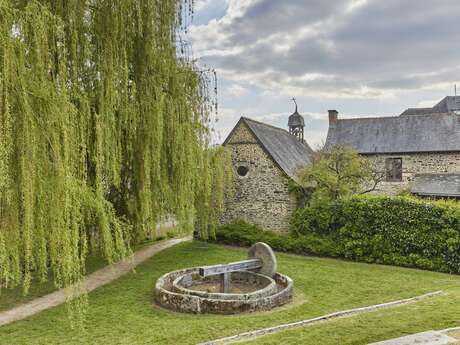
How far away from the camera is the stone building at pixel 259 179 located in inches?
656

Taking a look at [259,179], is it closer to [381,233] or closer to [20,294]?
[381,233]

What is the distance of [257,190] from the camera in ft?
56.3

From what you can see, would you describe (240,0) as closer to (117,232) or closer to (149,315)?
(117,232)

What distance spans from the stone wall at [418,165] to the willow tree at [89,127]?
1373 centimetres

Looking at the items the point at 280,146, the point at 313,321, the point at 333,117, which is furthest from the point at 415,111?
the point at 313,321

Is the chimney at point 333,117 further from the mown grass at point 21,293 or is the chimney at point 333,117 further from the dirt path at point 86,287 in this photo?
the mown grass at point 21,293

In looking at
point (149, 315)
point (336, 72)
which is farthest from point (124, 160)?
point (336, 72)

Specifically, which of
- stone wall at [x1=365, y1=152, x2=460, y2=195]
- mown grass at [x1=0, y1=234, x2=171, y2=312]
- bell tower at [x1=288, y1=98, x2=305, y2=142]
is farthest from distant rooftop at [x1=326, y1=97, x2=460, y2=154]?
mown grass at [x1=0, y1=234, x2=171, y2=312]

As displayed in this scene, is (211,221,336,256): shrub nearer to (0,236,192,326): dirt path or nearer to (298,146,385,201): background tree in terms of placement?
(298,146,385,201): background tree

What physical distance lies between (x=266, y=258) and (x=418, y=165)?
14.9m

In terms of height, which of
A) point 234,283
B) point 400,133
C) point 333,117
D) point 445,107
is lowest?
point 234,283

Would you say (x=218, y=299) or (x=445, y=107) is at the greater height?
(x=445, y=107)

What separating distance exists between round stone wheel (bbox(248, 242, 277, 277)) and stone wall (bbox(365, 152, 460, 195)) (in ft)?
43.5

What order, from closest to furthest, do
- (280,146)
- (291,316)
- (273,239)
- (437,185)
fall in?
(291,316)
(273,239)
(280,146)
(437,185)
